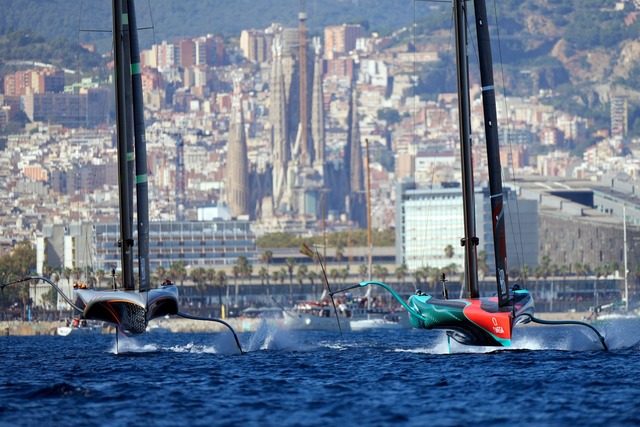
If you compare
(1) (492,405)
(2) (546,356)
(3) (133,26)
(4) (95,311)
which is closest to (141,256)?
(4) (95,311)

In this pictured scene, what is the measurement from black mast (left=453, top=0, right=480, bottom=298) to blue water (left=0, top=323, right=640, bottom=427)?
230cm

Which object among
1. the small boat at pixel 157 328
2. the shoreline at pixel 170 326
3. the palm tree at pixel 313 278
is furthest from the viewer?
the palm tree at pixel 313 278

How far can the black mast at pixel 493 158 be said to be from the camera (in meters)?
47.4

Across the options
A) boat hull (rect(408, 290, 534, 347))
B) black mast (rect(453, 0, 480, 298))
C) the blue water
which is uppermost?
black mast (rect(453, 0, 480, 298))

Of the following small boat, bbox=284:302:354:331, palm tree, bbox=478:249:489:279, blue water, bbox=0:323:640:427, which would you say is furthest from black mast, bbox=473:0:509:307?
palm tree, bbox=478:249:489:279

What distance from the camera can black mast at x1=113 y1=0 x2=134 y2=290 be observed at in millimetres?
48750

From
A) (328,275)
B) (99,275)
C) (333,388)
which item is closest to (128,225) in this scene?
(333,388)

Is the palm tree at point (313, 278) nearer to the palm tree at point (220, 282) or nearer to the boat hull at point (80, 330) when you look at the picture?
the palm tree at point (220, 282)

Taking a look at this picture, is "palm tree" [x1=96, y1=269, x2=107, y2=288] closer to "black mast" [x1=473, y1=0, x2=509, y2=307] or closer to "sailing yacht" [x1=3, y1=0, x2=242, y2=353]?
"sailing yacht" [x1=3, y1=0, x2=242, y2=353]

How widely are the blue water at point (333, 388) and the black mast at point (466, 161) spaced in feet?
7.55

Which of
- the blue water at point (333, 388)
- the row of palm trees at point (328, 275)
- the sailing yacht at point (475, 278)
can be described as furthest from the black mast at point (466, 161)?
the row of palm trees at point (328, 275)

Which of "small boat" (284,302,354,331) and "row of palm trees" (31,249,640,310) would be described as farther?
"row of palm trees" (31,249,640,310)

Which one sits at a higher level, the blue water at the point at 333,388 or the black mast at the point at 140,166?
the black mast at the point at 140,166

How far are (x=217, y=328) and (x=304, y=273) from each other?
128 ft
